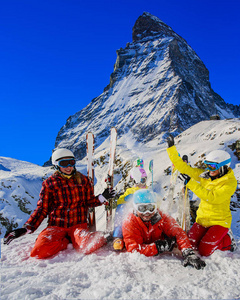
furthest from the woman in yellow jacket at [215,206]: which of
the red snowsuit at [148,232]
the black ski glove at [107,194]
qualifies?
the black ski glove at [107,194]

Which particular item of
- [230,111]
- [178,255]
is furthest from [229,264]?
[230,111]

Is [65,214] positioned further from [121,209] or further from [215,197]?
[215,197]

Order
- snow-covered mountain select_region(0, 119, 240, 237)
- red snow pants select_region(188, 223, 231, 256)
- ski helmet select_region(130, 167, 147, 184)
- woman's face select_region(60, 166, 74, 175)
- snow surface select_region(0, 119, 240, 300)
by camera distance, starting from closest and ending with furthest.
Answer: snow surface select_region(0, 119, 240, 300)
red snow pants select_region(188, 223, 231, 256)
woman's face select_region(60, 166, 74, 175)
ski helmet select_region(130, 167, 147, 184)
snow-covered mountain select_region(0, 119, 240, 237)

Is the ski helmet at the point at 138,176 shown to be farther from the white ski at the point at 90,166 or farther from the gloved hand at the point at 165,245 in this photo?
the gloved hand at the point at 165,245

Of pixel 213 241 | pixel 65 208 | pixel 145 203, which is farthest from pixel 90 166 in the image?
pixel 213 241

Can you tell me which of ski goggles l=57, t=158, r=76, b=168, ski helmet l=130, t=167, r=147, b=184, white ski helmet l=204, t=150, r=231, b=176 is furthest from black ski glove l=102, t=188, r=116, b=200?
white ski helmet l=204, t=150, r=231, b=176

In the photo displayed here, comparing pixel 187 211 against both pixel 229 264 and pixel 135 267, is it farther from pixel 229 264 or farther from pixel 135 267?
pixel 135 267

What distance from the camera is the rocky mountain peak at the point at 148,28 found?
117925 millimetres

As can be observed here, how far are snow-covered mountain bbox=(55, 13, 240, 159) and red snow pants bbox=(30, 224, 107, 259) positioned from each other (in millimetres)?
48139

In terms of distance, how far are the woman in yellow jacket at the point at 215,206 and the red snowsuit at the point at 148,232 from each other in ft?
1.44

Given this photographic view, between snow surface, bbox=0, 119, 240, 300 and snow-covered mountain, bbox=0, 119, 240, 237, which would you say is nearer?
snow surface, bbox=0, 119, 240, 300

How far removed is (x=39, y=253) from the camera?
323cm

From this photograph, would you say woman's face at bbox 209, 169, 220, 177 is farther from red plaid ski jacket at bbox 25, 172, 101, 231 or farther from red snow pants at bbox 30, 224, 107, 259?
red plaid ski jacket at bbox 25, 172, 101, 231

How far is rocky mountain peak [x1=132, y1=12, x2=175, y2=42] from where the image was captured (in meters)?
118
